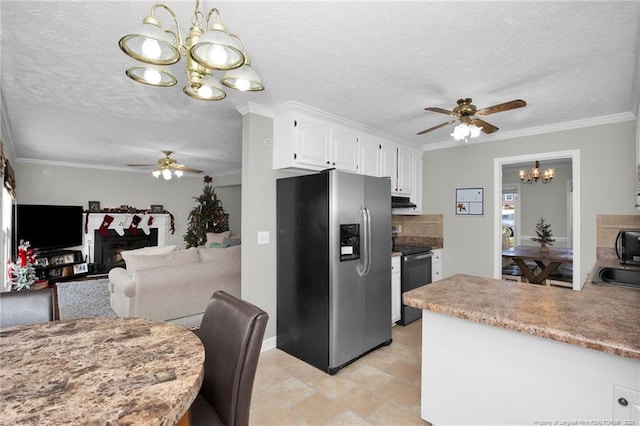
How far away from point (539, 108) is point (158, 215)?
7.47 meters

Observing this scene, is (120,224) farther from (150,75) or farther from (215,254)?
(150,75)

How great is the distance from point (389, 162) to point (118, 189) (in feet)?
19.5

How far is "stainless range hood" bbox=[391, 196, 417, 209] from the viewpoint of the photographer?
416 centimetres

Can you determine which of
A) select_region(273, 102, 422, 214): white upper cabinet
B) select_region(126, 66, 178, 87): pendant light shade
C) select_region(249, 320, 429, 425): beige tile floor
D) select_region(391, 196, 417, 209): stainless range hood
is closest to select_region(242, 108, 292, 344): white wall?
select_region(273, 102, 422, 214): white upper cabinet

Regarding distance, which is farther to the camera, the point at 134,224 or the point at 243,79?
the point at 134,224

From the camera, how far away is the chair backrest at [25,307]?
153cm

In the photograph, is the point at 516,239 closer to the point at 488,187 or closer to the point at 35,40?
the point at 488,187

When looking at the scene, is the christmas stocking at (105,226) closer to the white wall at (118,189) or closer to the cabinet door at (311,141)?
the white wall at (118,189)

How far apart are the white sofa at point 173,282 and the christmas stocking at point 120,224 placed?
3.00 meters

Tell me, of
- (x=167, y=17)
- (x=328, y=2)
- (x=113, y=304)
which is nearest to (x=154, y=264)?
(x=113, y=304)

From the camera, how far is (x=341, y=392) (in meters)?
2.35

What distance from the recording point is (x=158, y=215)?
7.50 m

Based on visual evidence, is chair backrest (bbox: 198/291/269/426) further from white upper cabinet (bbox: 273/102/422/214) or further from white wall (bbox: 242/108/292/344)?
white upper cabinet (bbox: 273/102/422/214)

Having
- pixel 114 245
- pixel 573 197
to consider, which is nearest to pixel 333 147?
pixel 573 197
